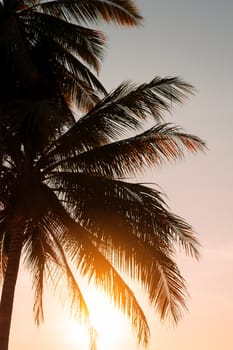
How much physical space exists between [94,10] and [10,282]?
326 inches

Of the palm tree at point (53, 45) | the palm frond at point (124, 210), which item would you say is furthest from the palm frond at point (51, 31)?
the palm frond at point (124, 210)

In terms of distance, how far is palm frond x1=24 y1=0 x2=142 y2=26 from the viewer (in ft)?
61.3

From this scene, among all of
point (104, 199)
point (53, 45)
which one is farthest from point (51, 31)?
point (104, 199)

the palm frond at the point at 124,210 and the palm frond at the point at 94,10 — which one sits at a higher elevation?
the palm frond at the point at 94,10

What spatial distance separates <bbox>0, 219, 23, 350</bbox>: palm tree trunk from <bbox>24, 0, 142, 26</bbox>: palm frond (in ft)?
20.9

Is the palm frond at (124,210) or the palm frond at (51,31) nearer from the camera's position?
the palm frond at (124,210)

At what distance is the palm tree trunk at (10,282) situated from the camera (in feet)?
49.4

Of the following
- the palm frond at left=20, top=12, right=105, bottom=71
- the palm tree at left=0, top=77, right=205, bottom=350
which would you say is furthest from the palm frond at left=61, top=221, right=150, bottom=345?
the palm frond at left=20, top=12, right=105, bottom=71

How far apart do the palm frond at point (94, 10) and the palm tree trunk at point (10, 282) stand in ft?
20.9

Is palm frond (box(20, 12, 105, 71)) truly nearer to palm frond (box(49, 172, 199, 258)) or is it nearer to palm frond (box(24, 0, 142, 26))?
palm frond (box(24, 0, 142, 26))

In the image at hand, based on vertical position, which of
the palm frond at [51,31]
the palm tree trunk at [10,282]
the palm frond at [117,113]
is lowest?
the palm tree trunk at [10,282]

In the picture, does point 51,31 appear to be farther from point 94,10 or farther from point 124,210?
point 124,210

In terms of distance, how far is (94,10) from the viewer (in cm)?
1911

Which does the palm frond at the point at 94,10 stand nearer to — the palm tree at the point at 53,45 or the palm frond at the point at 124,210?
the palm tree at the point at 53,45
